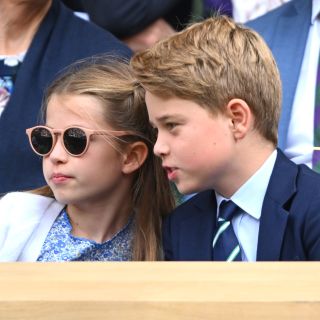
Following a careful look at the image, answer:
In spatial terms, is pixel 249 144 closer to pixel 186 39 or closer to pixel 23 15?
pixel 186 39

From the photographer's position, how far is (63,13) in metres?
2.40

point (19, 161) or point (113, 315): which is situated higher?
point (113, 315)

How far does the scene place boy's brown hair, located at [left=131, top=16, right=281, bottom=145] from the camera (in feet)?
5.42

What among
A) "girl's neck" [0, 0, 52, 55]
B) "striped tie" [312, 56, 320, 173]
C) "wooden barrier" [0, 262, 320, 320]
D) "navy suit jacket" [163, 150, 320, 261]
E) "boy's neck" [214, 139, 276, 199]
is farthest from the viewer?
"girl's neck" [0, 0, 52, 55]

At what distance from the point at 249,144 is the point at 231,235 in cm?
19

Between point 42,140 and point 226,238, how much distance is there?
48 centimetres

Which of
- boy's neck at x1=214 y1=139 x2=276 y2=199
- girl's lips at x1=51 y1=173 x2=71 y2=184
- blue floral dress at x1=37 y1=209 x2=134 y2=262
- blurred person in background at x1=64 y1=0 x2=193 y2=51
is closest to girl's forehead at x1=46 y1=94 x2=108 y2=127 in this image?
girl's lips at x1=51 y1=173 x2=71 y2=184

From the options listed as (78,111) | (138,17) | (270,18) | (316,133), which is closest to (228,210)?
(78,111)

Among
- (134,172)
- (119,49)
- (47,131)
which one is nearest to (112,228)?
(134,172)

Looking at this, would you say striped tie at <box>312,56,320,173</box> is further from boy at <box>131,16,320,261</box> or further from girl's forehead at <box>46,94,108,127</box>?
girl's forehead at <box>46,94,108,127</box>

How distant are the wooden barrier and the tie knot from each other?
0.64m

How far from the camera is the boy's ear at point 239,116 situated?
166cm

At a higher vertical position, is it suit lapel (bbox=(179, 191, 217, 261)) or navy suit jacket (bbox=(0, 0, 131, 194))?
navy suit jacket (bbox=(0, 0, 131, 194))

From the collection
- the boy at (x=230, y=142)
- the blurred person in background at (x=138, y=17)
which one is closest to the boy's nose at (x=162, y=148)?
the boy at (x=230, y=142)
